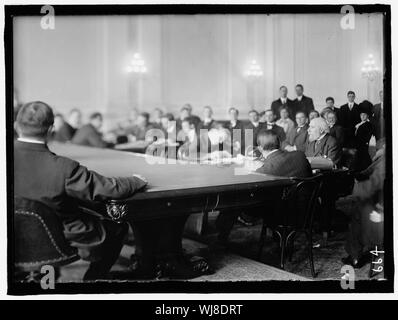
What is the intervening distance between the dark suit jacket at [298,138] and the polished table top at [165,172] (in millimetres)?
334

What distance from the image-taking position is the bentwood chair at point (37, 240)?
4121 millimetres

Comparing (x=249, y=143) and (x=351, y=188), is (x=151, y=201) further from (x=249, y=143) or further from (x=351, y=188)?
(x=351, y=188)

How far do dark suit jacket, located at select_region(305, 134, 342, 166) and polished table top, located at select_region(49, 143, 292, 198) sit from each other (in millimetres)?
363

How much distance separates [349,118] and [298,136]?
1.54ft

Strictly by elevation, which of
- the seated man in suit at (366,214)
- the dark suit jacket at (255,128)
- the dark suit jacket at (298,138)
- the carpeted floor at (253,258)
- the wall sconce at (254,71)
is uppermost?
the wall sconce at (254,71)

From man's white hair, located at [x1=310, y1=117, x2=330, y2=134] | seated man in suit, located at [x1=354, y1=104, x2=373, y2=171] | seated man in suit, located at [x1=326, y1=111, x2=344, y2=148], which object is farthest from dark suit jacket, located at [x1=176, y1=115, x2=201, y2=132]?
seated man in suit, located at [x1=354, y1=104, x2=373, y2=171]

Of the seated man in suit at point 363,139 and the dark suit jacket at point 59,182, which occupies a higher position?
the seated man in suit at point 363,139

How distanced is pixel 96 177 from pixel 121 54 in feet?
3.80

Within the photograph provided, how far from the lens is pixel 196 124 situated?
4559mm

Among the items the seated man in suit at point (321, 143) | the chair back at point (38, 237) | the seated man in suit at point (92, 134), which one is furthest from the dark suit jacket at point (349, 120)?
the chair back at point (38, 237)

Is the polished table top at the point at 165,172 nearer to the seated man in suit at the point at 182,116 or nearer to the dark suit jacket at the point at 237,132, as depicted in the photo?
the dark suit jacket at the point at 237,132

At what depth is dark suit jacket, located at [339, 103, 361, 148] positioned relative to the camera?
179 inches

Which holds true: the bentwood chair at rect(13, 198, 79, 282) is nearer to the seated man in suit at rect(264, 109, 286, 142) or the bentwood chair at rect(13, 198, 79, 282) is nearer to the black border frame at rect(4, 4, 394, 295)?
the black border frame at rect(4, 4, 394, 295)
